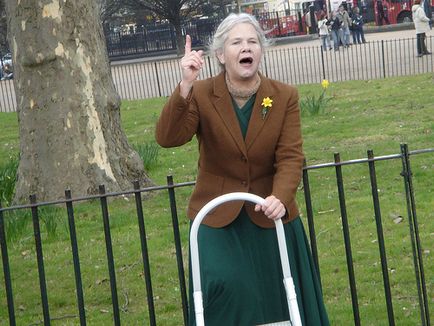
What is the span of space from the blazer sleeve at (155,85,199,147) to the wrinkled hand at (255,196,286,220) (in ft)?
1.57

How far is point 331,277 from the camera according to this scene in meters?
7.12

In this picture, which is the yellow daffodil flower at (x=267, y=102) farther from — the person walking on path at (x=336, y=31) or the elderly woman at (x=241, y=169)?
the person walking on path at (x=336, y=31)

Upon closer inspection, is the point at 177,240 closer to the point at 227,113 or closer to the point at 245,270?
the point at 245,270

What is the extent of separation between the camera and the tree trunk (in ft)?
33.7

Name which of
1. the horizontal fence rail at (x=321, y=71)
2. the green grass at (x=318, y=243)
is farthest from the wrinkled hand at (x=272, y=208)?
the horizontal fence rail at (x=321, y=71)

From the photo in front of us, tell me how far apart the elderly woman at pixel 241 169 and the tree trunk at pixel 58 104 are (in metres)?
5.78

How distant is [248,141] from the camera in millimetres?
4512

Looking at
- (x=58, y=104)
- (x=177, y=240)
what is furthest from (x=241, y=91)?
(x=58, y=104)

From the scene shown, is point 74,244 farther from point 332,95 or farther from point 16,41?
point 332,95

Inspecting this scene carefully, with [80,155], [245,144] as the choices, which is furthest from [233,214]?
[80,155]

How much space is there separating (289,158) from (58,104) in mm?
6175

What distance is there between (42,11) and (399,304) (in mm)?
5344

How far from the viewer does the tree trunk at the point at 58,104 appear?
10.3 meters

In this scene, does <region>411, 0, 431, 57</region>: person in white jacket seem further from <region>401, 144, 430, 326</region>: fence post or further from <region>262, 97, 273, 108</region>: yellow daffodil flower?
<region>262, 97, 273, 108</region>: yellow daffodil flower
